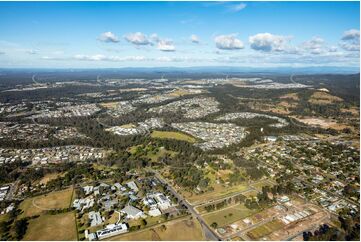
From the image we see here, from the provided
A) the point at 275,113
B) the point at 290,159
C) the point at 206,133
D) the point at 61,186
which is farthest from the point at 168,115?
the point at 61,186

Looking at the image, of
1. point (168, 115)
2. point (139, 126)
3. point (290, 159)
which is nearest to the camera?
point (290, 159)

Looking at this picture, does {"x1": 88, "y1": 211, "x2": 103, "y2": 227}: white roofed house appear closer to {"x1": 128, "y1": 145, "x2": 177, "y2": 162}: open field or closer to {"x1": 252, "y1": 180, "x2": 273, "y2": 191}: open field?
{"x1": 128, "y1": 145, "x2": 177, "y2": 162}: open field

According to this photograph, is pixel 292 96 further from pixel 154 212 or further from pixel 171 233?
pixel 171 233

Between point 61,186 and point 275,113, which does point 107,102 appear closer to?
point 275,113

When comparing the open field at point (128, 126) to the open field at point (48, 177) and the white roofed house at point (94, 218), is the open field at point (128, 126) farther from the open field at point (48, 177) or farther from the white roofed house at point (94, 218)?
the white roofed house at point (94, 218)

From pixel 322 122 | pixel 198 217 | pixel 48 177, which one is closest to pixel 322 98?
pixel 322 122

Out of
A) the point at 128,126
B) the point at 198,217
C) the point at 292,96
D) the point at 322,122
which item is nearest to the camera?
the point at 198,217

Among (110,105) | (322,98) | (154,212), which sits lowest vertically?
(154,212)
